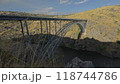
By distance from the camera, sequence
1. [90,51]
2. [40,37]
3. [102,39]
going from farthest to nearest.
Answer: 1. [102,39]
2. [90,51]
3. [40,37]

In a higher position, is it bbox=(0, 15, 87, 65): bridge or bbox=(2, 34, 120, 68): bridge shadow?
bbox=(0, 15, 87, 65): bridge

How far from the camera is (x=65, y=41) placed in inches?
1270

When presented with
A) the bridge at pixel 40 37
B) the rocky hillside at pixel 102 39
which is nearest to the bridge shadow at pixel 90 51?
the rocky hillside at pixel 102 39

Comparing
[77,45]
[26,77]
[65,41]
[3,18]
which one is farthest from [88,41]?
[26,77]

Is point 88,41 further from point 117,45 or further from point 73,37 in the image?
point 117,45

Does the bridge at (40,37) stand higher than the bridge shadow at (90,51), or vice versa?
the bridge at (40,37)

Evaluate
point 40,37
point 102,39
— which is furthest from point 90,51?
point 40,37

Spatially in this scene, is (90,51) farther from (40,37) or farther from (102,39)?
(40,37)

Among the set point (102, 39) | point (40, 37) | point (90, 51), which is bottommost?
point (90, 51)

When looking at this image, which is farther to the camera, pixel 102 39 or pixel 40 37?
pixel 102 39

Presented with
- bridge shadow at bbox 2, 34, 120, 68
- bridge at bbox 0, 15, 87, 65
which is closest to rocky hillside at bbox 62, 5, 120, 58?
bridge shadow at bbox 2, 34, 120, 68

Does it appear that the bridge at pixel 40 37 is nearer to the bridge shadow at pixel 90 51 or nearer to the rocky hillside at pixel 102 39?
the rocky hillside at pixel 102 39

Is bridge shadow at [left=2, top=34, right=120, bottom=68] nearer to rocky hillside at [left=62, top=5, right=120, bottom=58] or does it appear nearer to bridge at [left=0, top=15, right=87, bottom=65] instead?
rocky hillside at [left=62, top=5, right=120, bottom=58]

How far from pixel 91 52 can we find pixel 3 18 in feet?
80.7
